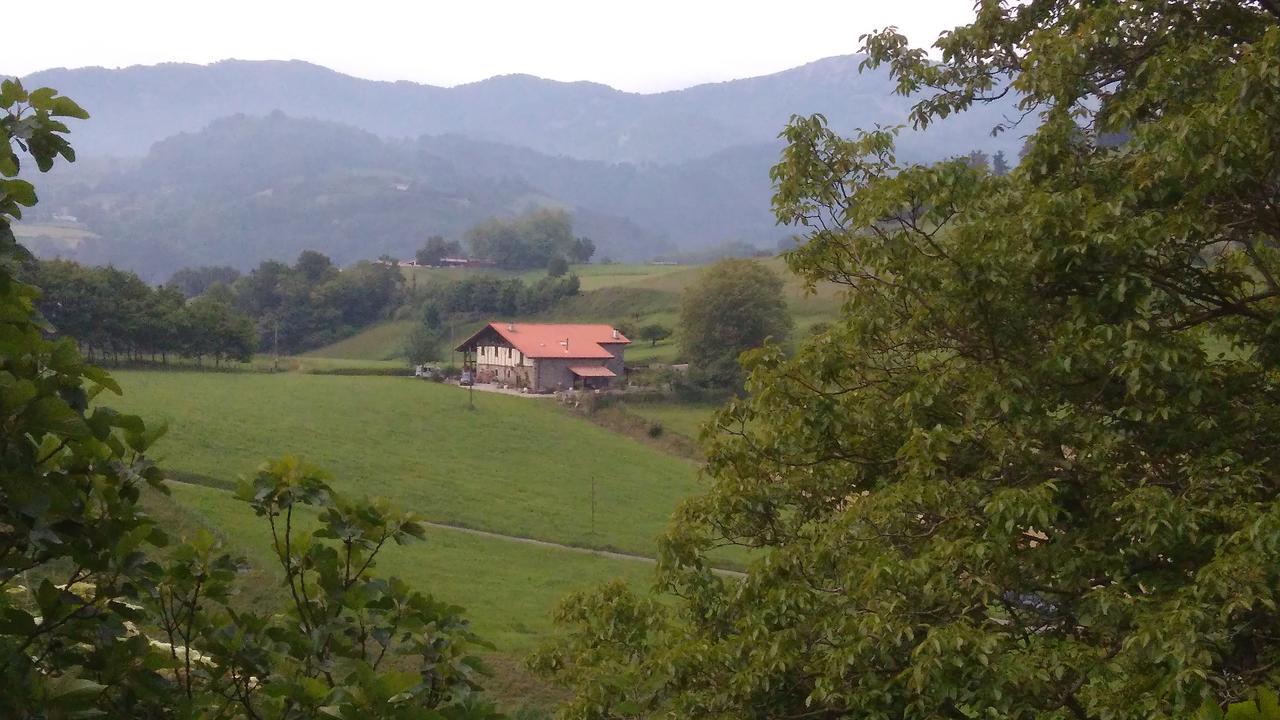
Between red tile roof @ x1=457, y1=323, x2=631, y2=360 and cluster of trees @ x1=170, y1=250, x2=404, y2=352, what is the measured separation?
133 ft

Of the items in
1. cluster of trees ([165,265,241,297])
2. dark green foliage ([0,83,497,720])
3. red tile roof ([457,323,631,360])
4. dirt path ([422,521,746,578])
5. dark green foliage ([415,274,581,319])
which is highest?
dark green foliage ([0,83,497,720])

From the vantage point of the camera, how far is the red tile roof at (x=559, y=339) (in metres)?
86.6

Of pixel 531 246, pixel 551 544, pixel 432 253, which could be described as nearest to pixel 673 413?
pixel 551 544

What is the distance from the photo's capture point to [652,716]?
33.0 ft

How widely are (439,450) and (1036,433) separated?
51549 millimetres

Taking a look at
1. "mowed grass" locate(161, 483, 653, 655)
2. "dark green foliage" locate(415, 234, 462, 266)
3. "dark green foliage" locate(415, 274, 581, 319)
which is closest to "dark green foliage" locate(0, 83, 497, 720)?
"mowed grass" locate(161, 483, 653, 655)

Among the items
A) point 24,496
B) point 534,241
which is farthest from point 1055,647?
point 534,241

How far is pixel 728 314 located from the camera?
8506 centimetres

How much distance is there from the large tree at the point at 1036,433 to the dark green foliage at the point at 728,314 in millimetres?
69786

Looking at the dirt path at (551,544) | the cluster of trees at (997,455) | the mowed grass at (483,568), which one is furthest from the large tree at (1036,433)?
the dirt path at (551,544)

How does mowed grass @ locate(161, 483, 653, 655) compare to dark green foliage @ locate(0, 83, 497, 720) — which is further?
mowed grass @ locate(161, 483, 653, 655)

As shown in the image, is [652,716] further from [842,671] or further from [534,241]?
[534,241]

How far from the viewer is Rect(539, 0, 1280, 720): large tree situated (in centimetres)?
808

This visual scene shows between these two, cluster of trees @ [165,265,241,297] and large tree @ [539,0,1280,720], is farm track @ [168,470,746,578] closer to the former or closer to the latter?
large tree @ [539,0,1280,720]
